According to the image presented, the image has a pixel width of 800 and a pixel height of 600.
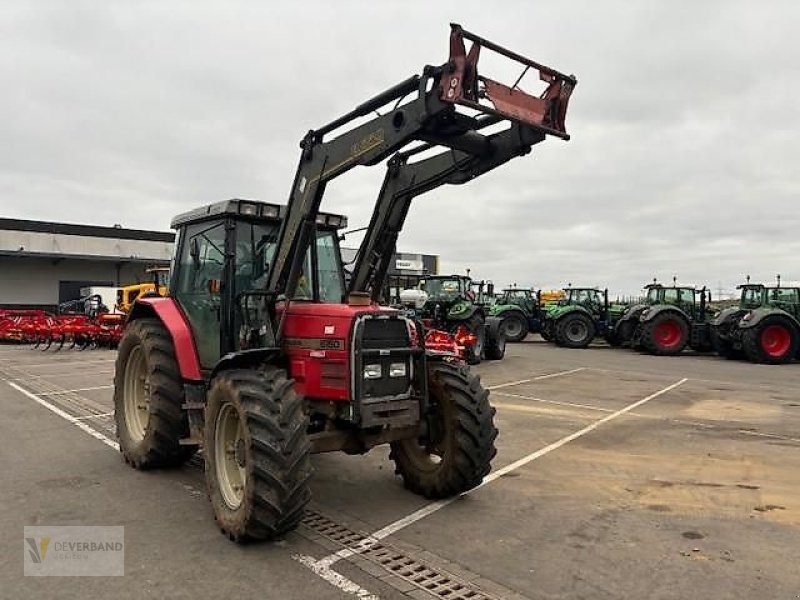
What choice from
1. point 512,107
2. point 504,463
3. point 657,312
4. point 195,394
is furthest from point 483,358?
point 512,107

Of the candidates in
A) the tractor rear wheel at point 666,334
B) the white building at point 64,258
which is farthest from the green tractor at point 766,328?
the white building at point 64,258

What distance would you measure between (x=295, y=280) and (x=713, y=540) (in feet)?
12.2

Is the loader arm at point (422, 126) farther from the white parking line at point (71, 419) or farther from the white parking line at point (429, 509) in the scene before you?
the white parking line at point (71, 419)

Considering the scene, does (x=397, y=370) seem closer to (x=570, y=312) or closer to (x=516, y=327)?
(x=570, y=312)

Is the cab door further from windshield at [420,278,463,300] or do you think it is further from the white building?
the white building

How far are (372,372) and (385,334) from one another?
33 cm

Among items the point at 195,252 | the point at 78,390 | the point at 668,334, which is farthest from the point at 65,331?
the point at 668,334

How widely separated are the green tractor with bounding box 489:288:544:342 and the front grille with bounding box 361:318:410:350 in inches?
702

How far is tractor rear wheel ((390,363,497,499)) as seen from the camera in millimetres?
5070

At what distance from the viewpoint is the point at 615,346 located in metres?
23.5

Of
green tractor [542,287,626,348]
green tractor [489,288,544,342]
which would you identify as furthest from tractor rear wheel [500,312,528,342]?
green tractor [542,287,626,348]

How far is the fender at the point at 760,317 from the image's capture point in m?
18.2

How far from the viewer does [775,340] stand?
729 inches

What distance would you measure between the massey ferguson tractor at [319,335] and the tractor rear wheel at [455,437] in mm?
12
